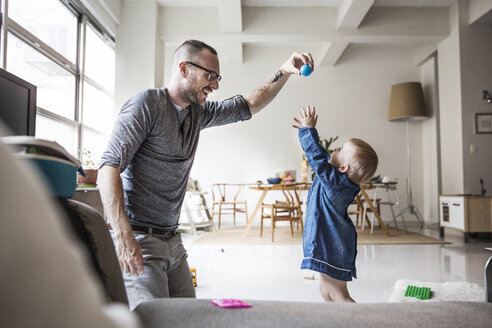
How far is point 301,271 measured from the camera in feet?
10.6

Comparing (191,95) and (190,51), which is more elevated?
(190,51)

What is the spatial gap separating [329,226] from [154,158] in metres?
0.92

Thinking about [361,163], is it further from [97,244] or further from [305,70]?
[97,244]

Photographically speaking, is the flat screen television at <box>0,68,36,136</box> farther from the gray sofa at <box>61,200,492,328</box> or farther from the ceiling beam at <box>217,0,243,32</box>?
the ceiling beam at <box>217,0,243,32</box>

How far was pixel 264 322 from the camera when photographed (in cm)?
50

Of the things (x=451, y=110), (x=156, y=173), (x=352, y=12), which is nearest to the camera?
(x=156, y=173)

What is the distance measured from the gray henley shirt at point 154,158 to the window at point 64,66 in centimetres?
259

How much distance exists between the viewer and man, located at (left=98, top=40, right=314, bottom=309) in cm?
113

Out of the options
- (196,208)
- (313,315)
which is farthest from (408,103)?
(313,315)

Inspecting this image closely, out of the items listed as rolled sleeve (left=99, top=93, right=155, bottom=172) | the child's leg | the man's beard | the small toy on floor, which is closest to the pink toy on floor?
rolled sleeve (left=99, top=93, right=155, bottom=172)

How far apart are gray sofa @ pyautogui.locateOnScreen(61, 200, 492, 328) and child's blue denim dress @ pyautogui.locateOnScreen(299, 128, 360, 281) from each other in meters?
1.17

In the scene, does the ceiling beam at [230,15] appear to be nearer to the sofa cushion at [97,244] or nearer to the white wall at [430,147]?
the white wall at [430,147]

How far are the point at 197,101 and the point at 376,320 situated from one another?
1.18 meters

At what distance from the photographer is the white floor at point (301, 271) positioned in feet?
8.43
